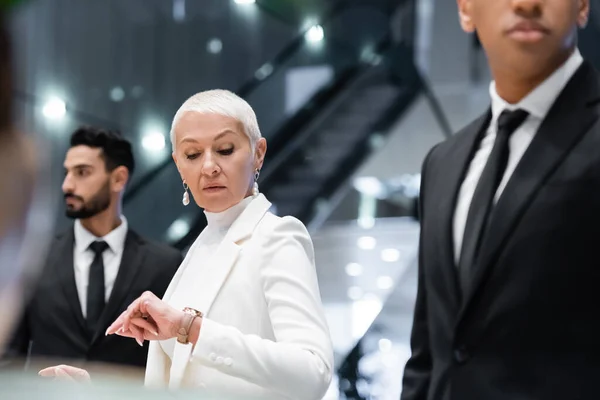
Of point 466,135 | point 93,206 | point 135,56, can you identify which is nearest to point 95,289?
point 93,206

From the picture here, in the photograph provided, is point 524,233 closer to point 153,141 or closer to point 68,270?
point 68,270

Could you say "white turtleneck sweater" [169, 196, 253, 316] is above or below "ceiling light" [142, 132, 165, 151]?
below

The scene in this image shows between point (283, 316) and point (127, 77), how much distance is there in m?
6.93

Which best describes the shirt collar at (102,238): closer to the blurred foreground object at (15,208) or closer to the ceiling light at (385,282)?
the blurred foreground object at (15,208)

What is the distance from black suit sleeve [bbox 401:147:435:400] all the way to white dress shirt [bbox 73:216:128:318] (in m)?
1.89

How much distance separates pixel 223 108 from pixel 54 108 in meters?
5.82

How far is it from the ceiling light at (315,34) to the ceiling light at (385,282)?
3.45 meters

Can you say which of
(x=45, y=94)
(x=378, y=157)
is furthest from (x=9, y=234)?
(x=378, y=157)

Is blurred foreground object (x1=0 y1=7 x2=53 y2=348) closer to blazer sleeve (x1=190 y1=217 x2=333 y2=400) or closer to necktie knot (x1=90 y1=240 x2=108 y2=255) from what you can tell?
blazer sleeve (x1=190 y1=217 x2=333 y2=400)

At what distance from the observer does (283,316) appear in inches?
73.4

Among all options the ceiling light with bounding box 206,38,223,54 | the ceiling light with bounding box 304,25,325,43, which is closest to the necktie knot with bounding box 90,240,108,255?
the ceiling light with bounding box 206,38,223,54

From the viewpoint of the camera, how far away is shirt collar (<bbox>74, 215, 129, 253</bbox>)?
3682mm

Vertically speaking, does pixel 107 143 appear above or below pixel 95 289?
above

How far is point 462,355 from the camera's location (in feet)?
5.49
